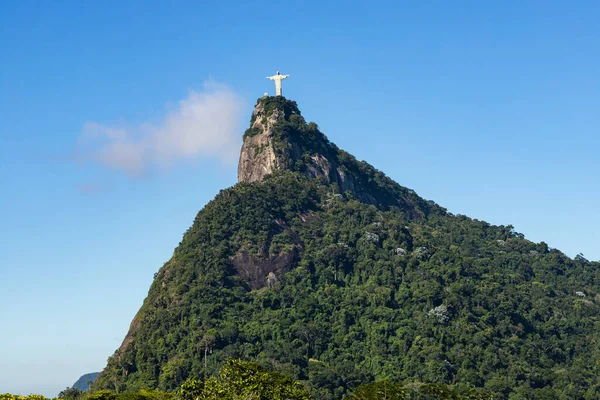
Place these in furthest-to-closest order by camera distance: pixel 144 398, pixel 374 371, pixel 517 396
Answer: pixel 374 371 → pixel 517 396 → pixel 144 398

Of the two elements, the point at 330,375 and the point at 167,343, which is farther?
the point at 167,343

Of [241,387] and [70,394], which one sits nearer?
[241,387]

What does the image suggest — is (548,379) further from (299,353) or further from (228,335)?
(228,335)

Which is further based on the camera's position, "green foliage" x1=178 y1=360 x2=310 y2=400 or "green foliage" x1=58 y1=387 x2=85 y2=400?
"green foliage" x1=58 y1=387 x2=85 y2=400

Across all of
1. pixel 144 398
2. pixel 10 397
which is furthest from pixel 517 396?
pixel 10 397

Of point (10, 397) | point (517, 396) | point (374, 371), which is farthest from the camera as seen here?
point (374, 371)

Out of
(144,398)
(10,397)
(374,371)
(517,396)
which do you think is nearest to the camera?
(10,397)

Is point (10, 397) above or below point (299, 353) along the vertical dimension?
below

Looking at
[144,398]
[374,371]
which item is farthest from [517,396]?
[144,398]

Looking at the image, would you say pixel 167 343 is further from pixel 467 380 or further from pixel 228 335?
pixel 467 380

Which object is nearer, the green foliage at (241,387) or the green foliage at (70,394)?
the green foliage at (241,387)
